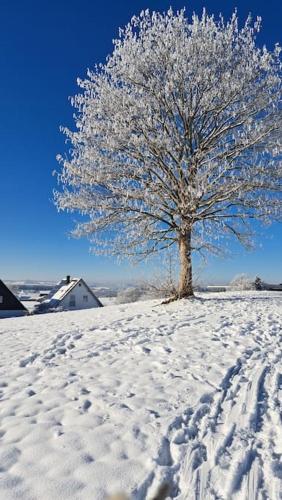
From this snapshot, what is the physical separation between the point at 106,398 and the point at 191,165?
9436 millimetres

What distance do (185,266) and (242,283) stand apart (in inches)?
955

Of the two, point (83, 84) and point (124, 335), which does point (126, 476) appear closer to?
point (124, 335)

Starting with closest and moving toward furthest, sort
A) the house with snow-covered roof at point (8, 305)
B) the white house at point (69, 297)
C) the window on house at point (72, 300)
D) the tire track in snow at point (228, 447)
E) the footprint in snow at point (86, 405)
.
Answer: the tire track in snow at point (228, 447)
the footprint in snow at point (86, 405)
the house with snow-covered roof at point (8, 305)
the white house at point (69, 297)
the window on house at point (72, 300)

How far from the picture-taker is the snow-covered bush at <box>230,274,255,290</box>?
107ft

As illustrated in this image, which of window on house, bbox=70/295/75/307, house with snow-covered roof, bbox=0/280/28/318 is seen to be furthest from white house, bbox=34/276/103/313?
house with snow-covered roof, bbox=0/280/28/318

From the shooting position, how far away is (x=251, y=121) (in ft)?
37.3

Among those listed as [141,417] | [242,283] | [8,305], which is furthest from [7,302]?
[141,417]

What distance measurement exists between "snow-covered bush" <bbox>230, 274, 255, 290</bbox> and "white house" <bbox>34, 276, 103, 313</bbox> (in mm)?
16918

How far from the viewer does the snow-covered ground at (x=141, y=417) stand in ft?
9.04

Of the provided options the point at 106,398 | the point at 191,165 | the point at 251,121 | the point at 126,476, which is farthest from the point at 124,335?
the point at 251,121

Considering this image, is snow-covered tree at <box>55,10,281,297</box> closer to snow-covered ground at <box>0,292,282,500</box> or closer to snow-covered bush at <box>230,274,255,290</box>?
snow-covered ground at <box>0,292,282,500</box>

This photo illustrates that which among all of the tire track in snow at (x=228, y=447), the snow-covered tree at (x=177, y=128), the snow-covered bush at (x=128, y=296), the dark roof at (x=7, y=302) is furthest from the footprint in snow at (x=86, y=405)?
the snow-covered bush at (x=128, y=296)

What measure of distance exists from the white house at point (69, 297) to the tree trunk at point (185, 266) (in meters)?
25.8

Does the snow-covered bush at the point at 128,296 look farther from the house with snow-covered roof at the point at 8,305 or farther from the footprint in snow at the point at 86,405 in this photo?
the footprint in snow at the point at 86,405
